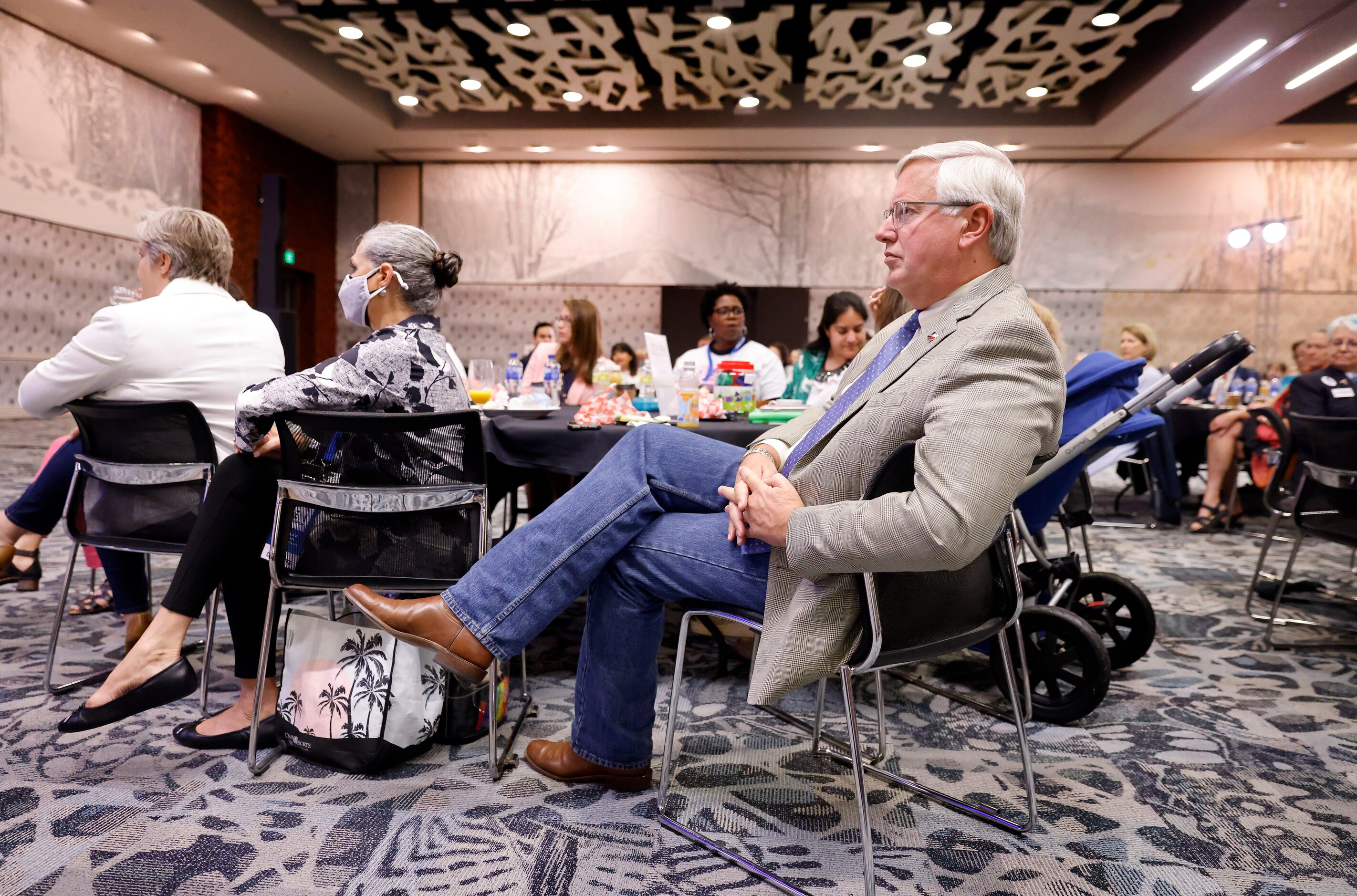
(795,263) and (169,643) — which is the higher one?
(795,263)

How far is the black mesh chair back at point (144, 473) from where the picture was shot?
2191 mm

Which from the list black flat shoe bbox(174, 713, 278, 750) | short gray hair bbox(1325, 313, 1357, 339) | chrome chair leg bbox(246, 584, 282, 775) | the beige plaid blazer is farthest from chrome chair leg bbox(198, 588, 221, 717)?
short gray hair bbox(1325, 313, 1357, 339)

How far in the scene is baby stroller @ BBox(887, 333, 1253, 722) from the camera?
7.56 ft

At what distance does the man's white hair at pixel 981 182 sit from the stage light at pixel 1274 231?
11265 millimetres

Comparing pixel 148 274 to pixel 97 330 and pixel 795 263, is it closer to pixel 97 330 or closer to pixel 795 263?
pixel 97 330

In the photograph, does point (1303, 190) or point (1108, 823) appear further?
point (1303, 190)

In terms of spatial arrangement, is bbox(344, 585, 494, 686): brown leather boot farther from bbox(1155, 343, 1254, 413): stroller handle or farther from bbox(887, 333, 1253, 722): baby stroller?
bbox(1155, 343, 1254, 413): stroller handle

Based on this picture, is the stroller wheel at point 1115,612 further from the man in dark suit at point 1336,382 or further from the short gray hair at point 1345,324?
the short gray hair at point 1345,324

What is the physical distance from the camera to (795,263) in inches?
436

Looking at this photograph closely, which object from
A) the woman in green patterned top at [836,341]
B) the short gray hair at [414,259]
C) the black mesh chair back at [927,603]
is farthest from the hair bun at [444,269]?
the woman in green patterned top at [836,341]

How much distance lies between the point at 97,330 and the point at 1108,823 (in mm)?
2790

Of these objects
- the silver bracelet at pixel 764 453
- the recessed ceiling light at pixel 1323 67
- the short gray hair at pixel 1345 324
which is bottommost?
the silver bracelet at pixel 764 453

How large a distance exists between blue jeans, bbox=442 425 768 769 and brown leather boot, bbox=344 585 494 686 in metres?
0.02

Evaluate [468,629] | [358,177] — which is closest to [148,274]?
[468,629]
